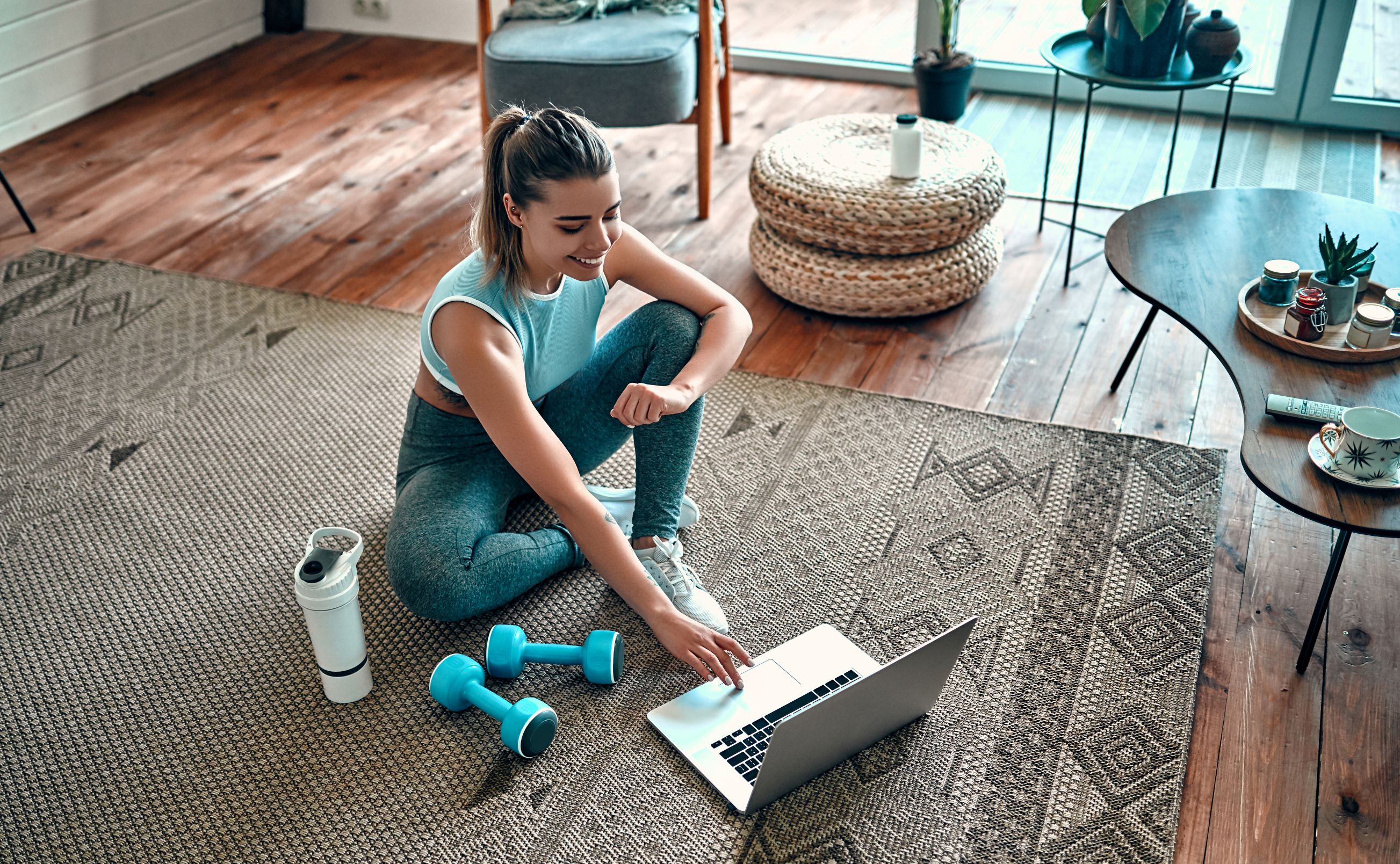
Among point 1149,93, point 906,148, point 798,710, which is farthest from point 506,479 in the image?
point 1149,93

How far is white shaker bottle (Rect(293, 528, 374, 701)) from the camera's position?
57.8 inches

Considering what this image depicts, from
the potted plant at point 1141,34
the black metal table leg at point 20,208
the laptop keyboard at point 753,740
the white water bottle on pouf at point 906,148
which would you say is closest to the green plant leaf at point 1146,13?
the potted plant at point 1141,34

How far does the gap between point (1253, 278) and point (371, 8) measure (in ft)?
11.3

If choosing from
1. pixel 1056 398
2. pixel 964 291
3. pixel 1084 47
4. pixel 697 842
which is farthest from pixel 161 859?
pixel 1084 47

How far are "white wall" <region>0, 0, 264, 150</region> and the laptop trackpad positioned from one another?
309cm

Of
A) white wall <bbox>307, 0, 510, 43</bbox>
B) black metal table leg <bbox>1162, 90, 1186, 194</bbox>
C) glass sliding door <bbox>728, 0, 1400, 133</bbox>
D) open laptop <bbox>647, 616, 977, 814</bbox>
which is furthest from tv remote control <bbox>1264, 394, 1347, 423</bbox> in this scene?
white wall <bbox>307, 0, 510, 43</bbox>

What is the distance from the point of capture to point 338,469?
2.07 metres

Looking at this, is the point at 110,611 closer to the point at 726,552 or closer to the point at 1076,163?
the point at 726,552

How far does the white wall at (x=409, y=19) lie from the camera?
4074mm

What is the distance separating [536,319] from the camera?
5.27 ft

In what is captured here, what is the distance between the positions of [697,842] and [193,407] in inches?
57.0

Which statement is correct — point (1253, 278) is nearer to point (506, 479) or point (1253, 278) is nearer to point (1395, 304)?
point (1395, 304)

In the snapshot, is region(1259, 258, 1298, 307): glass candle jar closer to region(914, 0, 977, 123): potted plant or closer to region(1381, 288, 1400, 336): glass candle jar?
region(1381, 288, 1400, 336): glass candle jar

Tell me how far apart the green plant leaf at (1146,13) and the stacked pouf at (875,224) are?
1.25 feet
